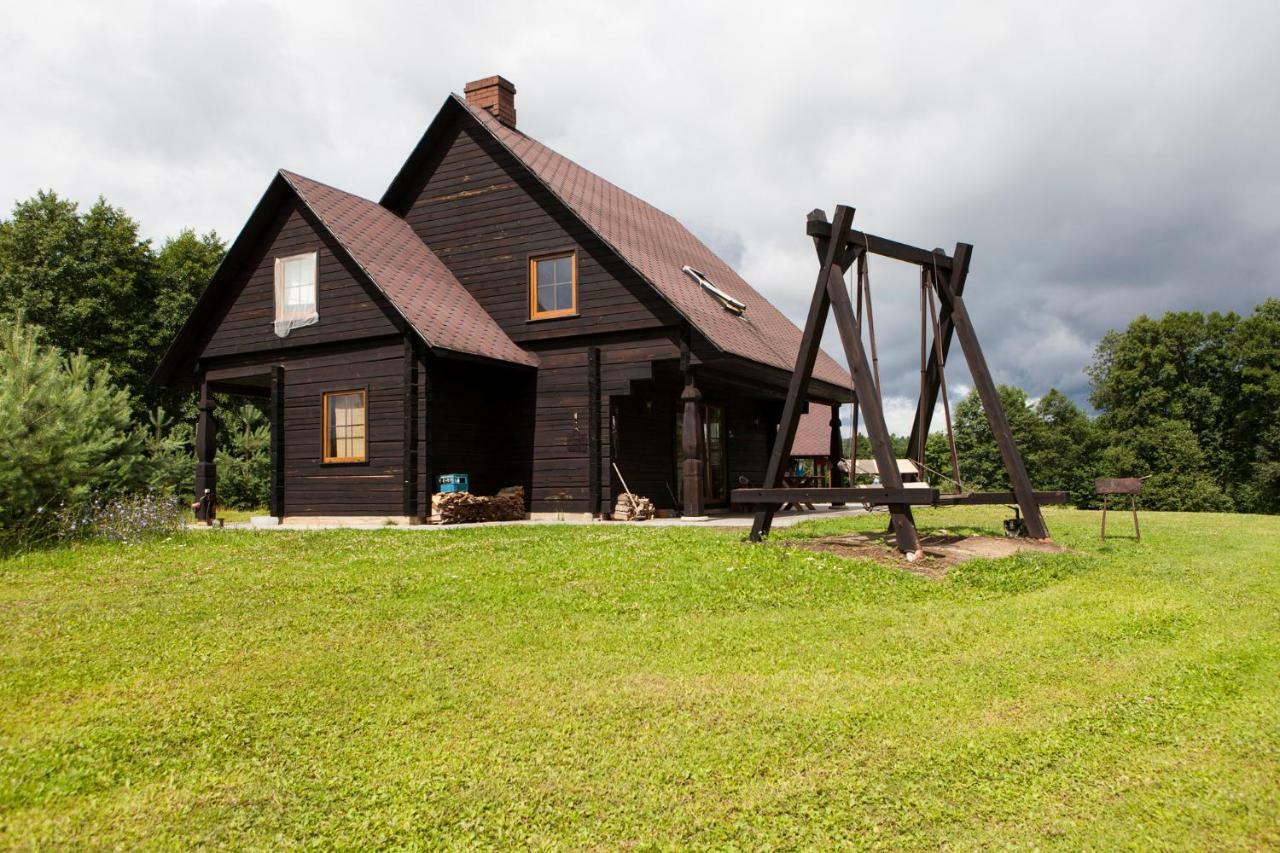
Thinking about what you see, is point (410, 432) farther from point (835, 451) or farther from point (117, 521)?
point (835, 451)

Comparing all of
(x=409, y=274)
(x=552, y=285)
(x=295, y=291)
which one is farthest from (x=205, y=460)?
(x=552, y=285)

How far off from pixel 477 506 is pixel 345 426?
113 inches

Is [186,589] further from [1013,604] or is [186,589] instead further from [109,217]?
[109,217]

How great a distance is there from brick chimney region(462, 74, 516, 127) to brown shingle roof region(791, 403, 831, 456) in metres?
19.7

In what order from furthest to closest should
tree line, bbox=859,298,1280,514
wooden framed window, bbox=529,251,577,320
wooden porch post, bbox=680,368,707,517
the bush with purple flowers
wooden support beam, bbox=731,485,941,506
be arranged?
tree line, bbox=859,298,1280,514 < wooden framed window, bbox=529,251,577,320 < wooden porch post, bbox=680,368,707,517 < the bush with purple flowers < wooden support beam, bbox=731,485,941,506

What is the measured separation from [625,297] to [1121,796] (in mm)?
12183

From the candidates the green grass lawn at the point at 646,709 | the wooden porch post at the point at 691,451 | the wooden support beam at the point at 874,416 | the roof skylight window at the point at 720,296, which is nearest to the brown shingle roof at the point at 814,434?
the roof skylight window at the point at 720,296

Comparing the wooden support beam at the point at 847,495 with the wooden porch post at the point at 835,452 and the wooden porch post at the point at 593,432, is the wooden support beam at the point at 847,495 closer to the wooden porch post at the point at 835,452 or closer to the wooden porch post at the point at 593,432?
the wooden porch post at the point at 593,432

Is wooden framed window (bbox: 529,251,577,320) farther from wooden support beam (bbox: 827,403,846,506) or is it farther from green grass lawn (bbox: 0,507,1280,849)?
wooden support beam (bbox: 827,403,846,506)

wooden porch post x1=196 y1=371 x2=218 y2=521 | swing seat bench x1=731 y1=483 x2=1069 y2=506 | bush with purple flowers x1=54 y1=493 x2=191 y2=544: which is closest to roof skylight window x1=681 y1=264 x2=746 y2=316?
swing seat bench x1=731 y1=483 x2=1069 y2=506

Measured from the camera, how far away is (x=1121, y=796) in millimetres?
3543

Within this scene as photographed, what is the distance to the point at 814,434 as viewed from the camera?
3588cm

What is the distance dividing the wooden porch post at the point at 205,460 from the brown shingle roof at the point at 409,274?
4467mm

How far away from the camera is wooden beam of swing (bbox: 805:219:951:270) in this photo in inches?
379
